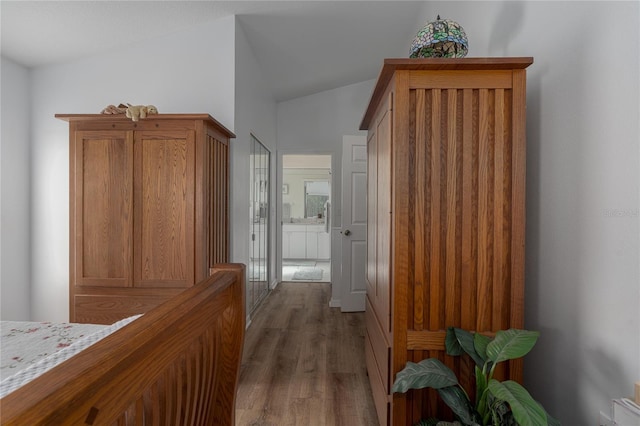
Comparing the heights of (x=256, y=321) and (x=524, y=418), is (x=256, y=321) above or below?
below

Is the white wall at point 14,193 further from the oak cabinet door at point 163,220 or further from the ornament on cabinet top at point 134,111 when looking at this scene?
the oak cabinet door at point 163,220

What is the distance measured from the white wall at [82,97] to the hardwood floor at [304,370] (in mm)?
1851

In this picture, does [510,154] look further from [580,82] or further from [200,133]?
[200,133]

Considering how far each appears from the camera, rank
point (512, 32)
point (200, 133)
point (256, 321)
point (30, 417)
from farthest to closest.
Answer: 1. point (256, 321)
2. point (200, 133)
3. point (512, 32)
4. point (30, 417)

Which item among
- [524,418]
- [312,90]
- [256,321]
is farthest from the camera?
[312,90]

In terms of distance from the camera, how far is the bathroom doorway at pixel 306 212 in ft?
23.7

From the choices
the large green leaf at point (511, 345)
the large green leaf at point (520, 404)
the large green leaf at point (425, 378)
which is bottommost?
the large green leaf at point (425, 378)

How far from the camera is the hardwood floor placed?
1.95m

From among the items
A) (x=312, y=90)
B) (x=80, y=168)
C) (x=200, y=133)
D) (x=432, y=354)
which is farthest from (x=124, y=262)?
(x=312, y=90)

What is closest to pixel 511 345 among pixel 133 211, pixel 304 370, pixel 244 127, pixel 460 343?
pixel 460 343

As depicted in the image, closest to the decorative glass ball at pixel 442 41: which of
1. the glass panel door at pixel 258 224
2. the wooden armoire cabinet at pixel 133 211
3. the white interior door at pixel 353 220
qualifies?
the wooden armoire cabinet at pixel 133 211

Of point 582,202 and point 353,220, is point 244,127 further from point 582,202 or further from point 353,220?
point 582,202

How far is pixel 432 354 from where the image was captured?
4.44 ft

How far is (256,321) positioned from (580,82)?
332 cm
